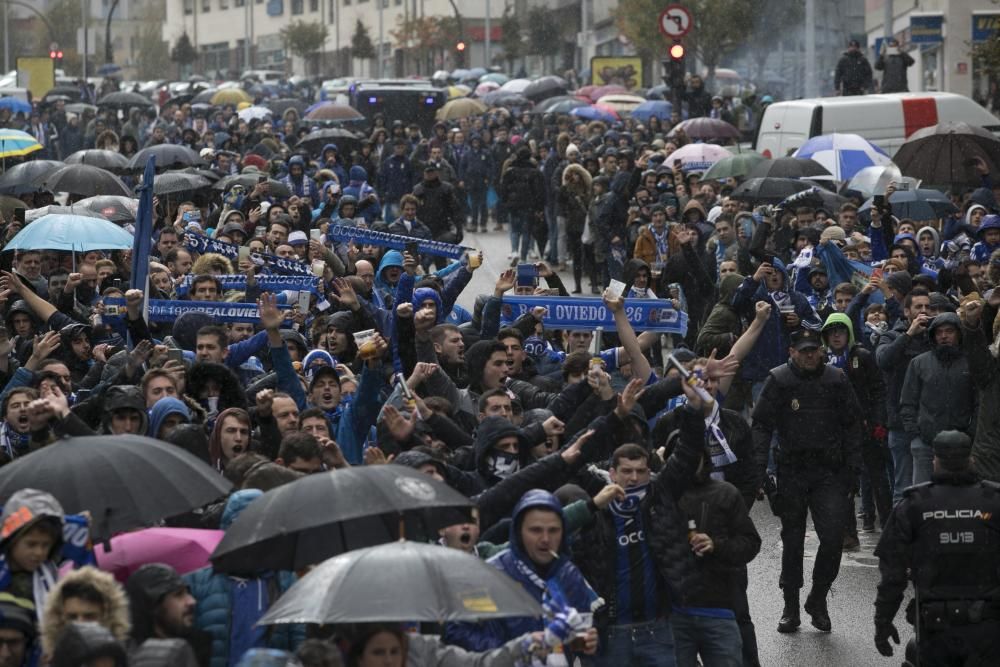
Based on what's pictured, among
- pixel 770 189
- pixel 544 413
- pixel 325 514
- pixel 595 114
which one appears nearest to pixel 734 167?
pixel 770 189

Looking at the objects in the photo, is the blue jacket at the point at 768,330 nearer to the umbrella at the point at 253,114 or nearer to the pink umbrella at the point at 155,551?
the pink umbrella at the point at 155,551

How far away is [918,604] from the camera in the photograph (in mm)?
8328

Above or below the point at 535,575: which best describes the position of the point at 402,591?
above

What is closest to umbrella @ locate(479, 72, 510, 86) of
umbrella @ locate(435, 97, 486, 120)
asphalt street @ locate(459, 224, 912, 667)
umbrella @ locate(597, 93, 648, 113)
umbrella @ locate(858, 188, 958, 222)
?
umbrella @ locate(597, 93, 648, 113)

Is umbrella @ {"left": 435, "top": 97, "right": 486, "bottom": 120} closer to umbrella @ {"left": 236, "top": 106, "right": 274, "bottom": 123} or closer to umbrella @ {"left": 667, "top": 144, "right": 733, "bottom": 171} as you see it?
umbrella @ {"left": 236, "top": 106, "right": 274, "bottom": 123}

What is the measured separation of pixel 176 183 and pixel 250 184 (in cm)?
171

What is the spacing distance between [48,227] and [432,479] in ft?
28.2

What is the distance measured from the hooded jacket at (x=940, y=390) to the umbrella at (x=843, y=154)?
988 cm

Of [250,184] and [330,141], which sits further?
[330,141]

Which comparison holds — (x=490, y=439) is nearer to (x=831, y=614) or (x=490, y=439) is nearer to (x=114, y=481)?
(x=114, y=481)

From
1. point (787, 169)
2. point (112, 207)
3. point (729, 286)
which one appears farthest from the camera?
point (787, 169)

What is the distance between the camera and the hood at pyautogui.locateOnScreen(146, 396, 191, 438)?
912 centimetres

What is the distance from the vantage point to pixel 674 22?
25.4 metres

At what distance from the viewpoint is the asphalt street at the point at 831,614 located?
9.87 metres
